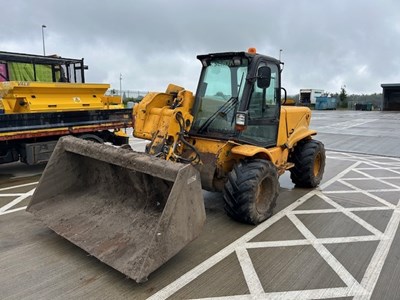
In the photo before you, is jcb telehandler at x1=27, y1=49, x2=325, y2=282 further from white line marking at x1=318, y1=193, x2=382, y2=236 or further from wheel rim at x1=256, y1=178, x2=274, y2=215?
white line marking at x1=318, y1=193, x2=382, y2=236

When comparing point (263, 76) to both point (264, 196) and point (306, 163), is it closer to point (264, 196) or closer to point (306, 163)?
point (264, 196)

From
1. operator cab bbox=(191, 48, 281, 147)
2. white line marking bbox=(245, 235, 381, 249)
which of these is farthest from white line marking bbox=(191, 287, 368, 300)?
operator cab bbox=(191, 48, 281, 147)

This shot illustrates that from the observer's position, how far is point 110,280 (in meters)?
3.25

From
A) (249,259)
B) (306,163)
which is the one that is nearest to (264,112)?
(306,163)

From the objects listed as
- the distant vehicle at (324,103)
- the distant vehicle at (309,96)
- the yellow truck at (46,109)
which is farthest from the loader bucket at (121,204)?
the distant vehicle at (309,96)

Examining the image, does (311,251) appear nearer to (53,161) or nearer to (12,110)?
(53,161)

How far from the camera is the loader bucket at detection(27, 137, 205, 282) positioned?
313 cm

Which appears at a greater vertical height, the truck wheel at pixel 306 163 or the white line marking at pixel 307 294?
the truck wheel at pixel 306 163

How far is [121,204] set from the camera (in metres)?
4.08

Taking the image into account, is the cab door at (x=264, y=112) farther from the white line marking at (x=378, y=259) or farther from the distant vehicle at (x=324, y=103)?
the distant vehicle at (x=324, y=103)

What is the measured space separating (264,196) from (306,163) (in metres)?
1.69

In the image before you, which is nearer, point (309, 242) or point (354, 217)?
point (309, 242)

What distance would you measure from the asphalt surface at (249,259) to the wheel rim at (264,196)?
223 millimetres

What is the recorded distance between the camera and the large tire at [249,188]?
14.0ft
